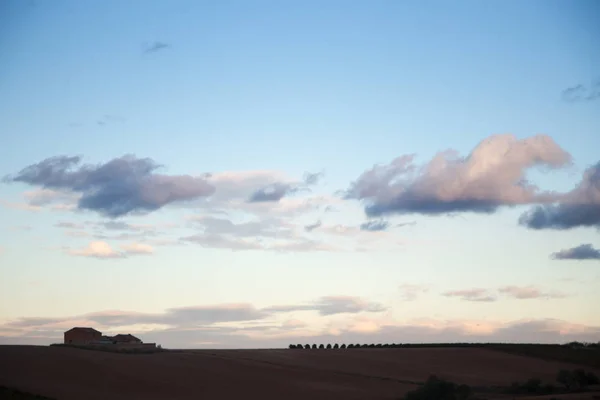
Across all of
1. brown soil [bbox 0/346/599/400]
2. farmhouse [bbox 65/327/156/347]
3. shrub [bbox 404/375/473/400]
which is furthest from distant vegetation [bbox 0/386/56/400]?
farmhouse [bbox 65/327/156/347]

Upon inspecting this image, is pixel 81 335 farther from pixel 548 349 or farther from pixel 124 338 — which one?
pixel 548 349

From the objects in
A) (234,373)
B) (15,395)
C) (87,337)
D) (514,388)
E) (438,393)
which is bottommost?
(514,388)

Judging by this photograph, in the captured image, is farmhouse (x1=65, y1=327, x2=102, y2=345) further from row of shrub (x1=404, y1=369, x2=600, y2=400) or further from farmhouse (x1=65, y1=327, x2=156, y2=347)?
row of shrub (x1=404, y1=369, x2=600, y2=400)

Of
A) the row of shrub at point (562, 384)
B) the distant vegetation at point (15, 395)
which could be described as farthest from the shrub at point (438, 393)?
the distant vegetation at point (15, 395)

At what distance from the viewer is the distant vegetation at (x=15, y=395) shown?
42938 millimetres

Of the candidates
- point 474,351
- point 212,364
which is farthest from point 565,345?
point 212,364

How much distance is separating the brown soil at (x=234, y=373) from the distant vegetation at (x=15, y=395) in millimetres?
1120

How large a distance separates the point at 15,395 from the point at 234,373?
1844cm

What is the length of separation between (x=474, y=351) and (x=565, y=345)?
16055mm

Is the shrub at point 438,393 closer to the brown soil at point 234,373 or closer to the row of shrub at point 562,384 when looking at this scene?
the brown soil at point 234,373

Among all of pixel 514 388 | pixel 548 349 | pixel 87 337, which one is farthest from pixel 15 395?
pixel 548 349

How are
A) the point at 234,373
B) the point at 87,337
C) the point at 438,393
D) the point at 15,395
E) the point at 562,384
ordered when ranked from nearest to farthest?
the point at 15,395 < the point at 438,393 < the point at 234,373 < the point at 562,384 < the point at 87,337

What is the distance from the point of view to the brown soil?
162 feet

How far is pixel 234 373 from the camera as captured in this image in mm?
58250
